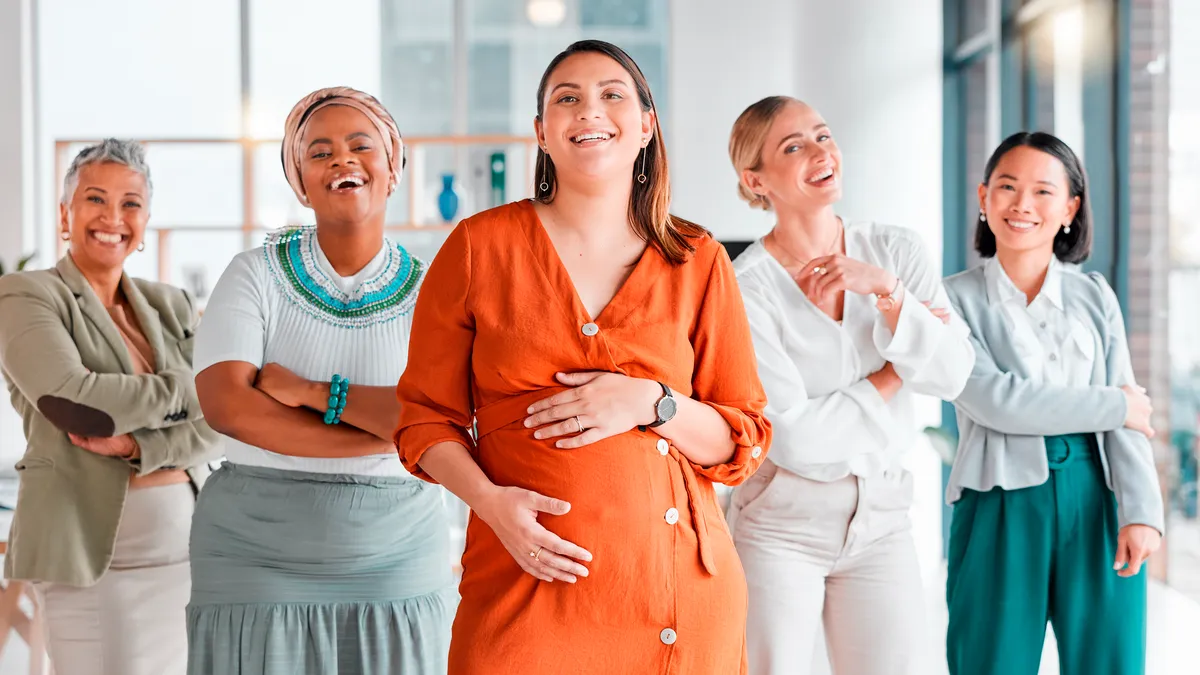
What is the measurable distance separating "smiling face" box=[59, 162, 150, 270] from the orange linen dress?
137 cm

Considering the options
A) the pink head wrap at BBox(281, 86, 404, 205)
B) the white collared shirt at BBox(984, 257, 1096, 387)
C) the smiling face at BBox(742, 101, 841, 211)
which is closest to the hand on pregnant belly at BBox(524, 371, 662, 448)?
the pink head wrap at BBox(281, 86, 404, 205)

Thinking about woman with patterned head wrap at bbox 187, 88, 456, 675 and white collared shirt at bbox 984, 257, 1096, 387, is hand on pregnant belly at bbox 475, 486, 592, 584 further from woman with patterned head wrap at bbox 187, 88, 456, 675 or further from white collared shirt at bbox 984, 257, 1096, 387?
white collared shirt at bbox 984, 257, 1096, 387

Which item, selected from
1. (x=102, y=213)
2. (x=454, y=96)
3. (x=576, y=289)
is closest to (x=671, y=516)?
(x=576, y=289)

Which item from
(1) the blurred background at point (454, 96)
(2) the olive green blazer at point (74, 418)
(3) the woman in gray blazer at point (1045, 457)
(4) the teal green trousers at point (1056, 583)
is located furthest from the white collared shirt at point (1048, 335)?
(1) the blurred background at point (454, 96)

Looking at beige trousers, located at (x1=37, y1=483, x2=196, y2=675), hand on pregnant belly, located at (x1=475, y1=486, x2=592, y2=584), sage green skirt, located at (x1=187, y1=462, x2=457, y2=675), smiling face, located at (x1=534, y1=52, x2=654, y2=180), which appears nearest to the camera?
hand on pregnant belly, located at (x1=475, y1=486, x2=592, y2=584)

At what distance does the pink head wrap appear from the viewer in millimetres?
2045

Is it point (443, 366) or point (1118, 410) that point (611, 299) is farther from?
point (1118, 410)

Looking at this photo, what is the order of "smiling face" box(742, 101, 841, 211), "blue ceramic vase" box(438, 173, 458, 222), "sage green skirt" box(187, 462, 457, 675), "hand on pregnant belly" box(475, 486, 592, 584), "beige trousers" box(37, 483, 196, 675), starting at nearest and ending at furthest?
"hand on pregnant belly" box(475, 486, 592, 584)
"sage green skirt" box(187, 462, 457, 675)
"smiling face" box(742, 101, 841, 211)
"beige trousers" box(37, 483, 196, 675)
"blue ceramic vase" box(438, 173, 458, 222)

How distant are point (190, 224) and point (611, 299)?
250 inches

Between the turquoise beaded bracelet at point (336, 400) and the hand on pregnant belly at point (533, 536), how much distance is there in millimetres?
501

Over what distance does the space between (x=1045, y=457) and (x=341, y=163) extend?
1561 millimetres

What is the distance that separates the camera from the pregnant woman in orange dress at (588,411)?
1.49m

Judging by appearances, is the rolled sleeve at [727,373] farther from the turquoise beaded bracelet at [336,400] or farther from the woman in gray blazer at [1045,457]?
the woman in gray blazer at [1045,457]

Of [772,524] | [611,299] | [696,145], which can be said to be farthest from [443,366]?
[696,145]
